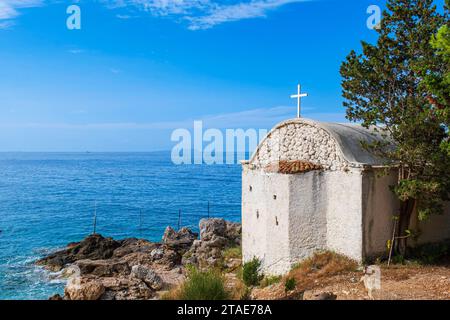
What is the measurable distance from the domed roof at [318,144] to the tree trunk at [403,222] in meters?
1.84

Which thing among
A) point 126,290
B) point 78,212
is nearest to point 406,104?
point 126,290

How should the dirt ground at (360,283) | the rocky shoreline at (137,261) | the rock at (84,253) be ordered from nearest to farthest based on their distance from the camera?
the dirt ground at (360,283)
the rocky shoreline at (137,261)
the rock at (84,253)

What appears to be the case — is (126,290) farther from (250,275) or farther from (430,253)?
(430,253)

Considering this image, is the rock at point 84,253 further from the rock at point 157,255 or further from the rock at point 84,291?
the rock at point 84,291

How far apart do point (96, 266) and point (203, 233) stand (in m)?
7.57

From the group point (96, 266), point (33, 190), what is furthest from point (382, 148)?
point (33, 190)

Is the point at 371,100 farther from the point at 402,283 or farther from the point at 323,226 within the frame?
the point at 402,283

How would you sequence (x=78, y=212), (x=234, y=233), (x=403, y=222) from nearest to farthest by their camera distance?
(x=403, y=222) < (x=234, y=233) < (x=78, y=212)

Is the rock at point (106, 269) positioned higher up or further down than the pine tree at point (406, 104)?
further down

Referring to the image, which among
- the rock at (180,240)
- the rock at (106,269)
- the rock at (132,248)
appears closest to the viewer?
the rock at (106,269)

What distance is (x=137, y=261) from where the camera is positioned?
1083 inches

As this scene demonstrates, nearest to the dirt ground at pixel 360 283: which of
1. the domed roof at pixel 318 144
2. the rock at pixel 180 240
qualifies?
the domed roof at pixel 318 144

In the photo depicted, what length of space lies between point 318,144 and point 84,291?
10.0 meters

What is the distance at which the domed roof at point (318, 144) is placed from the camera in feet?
49.5
